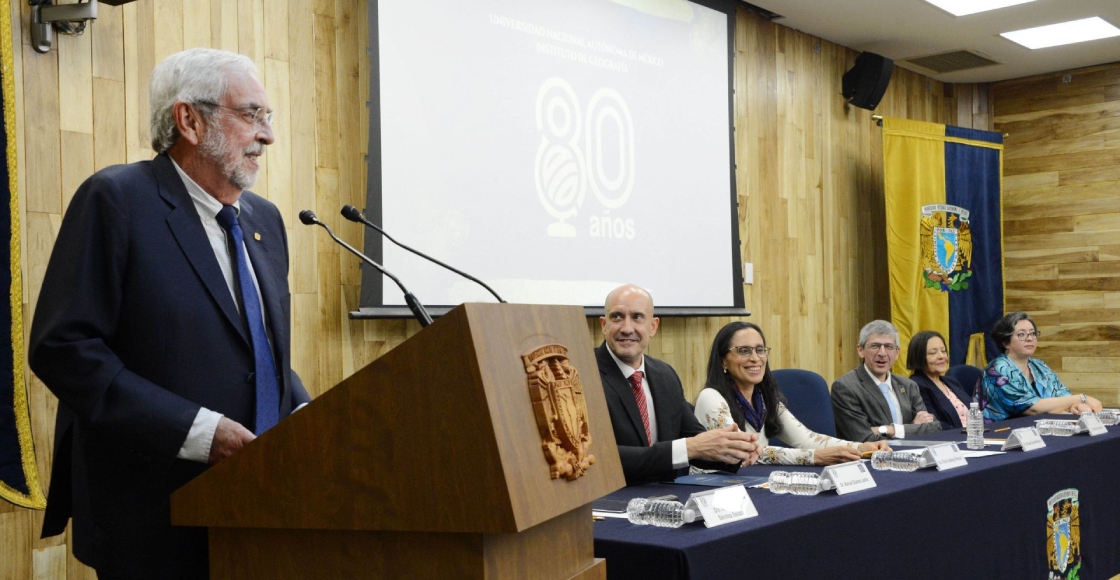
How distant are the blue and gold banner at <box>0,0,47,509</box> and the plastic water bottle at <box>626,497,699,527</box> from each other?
159cm

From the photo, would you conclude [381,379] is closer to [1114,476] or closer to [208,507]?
[208,507]

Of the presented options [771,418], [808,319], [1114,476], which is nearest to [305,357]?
[771,418]

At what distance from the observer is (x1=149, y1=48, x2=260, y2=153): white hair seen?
5.18ft

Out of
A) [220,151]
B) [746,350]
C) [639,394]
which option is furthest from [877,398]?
[220,151]

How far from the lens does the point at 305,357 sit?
3715 millimetres

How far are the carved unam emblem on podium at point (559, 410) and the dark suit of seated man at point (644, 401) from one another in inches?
51.6

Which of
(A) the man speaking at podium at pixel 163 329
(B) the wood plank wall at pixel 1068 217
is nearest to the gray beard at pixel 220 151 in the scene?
(A) the man speaking at podium at pixel 163 329

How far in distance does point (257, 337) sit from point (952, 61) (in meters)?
6.56

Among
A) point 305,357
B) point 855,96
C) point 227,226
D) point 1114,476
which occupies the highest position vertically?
point 855,96

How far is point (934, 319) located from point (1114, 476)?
10.7ft

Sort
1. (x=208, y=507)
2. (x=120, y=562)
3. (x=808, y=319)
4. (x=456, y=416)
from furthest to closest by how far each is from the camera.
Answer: (x=808, y=319) < (x=120, y=562) < (x=208, y=507) < (x=456, y=416)

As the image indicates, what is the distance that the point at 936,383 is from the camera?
5102 millimetres

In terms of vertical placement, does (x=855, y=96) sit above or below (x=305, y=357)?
above

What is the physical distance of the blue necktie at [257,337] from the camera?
1540mm
